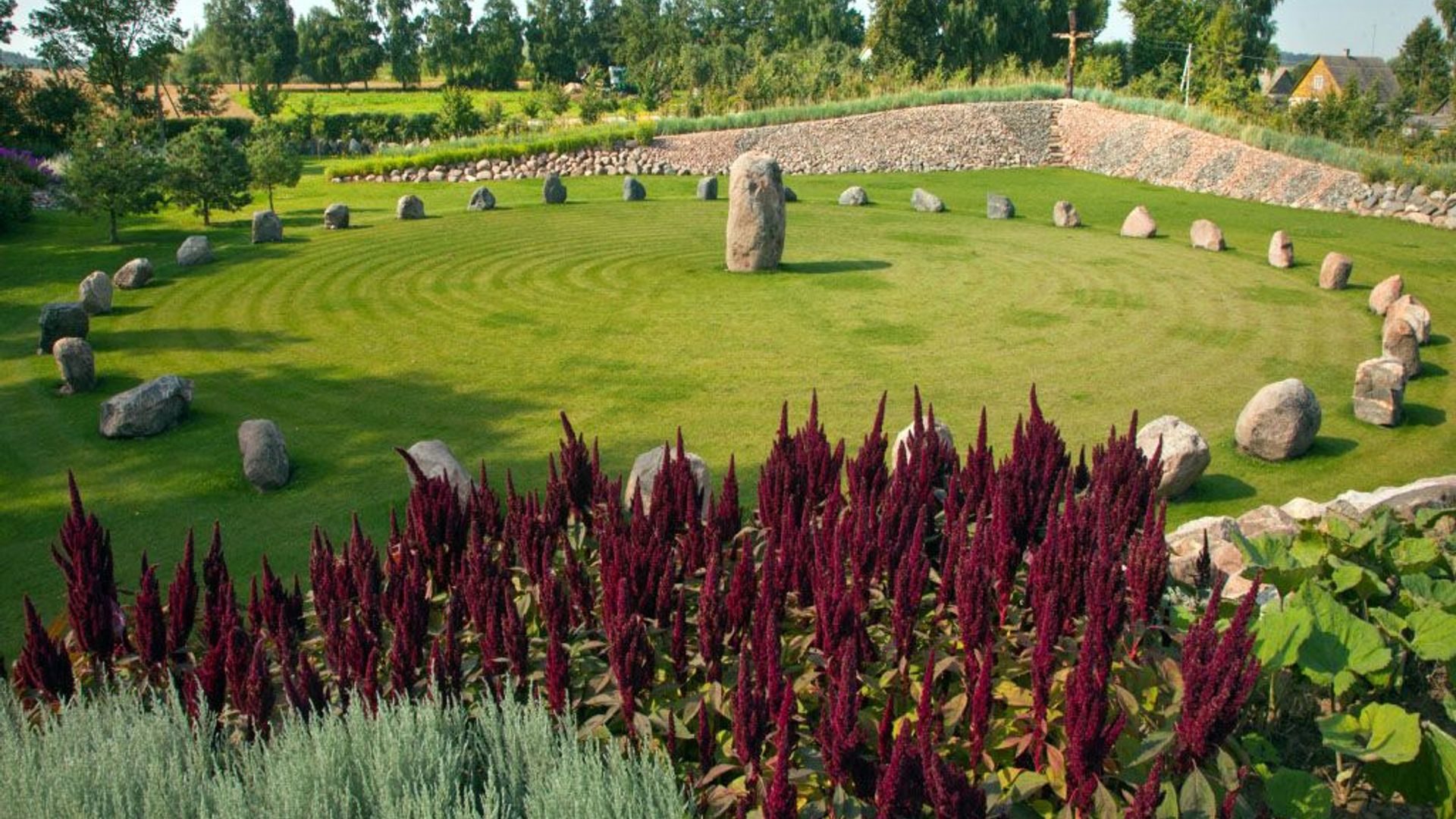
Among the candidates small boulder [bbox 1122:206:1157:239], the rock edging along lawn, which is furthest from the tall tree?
small boulder [bbox 1122:206:1157:239]

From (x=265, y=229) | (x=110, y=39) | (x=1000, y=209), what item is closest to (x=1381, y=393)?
(x=1000, y=209)

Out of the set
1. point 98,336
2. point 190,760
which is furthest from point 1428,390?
point 98,336

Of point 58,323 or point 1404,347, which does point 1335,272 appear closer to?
point 1404,347

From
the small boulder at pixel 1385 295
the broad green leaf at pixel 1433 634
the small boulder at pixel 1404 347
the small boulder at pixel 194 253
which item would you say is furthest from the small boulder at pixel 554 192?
the broad green leaf at pixel 1433 634

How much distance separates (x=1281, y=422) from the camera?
11.4m

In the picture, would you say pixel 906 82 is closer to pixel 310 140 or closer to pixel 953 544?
pixel 310 140

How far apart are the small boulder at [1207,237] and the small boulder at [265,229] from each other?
2144cm

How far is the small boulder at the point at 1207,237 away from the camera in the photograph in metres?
23.9

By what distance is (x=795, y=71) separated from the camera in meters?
52.0

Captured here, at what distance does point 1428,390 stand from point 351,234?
73.9 ft

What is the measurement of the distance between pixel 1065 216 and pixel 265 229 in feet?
65.3

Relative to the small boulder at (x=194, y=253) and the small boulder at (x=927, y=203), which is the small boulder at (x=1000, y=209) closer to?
the small boulder at (x=927, y=203)

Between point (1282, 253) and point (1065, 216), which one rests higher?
point (1065, 216)

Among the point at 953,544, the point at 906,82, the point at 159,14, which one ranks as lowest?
the point at 953,544
